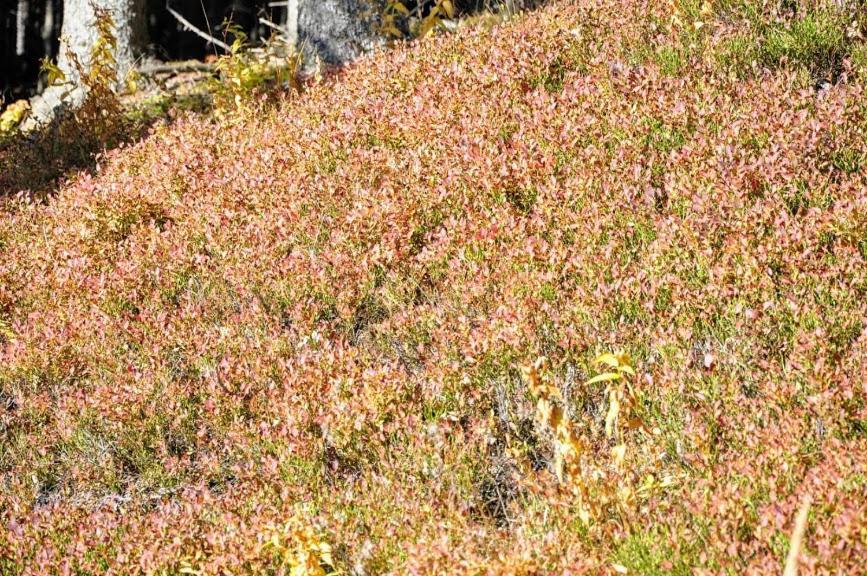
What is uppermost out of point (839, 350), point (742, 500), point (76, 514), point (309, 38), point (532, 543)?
point (309, 38)

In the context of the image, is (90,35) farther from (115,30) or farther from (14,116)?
(14,116)

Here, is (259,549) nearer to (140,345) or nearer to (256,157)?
(140,345)

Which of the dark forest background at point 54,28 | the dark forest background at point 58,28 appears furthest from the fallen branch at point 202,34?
the dark forest background at point 54,28

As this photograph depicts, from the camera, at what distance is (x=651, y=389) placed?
4.05m

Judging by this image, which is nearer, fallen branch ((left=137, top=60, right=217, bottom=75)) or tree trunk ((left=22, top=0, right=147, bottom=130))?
tree trunk ((left=22, top=0, right=147, bottom=130))

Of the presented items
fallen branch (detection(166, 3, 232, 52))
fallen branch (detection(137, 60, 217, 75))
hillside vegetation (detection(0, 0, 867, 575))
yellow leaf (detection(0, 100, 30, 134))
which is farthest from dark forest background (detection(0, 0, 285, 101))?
hillside vegetation (detection(0, 0, 867, 575))

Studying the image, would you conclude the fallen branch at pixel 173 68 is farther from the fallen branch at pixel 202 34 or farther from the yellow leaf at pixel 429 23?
the yellow leaf at pixel 429 23

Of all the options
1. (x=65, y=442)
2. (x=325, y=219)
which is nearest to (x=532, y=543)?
(x=65, y=442)

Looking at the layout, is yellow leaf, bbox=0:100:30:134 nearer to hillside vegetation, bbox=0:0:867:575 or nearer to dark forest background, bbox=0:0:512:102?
hillside vegetation, bbox=0:0:867:575

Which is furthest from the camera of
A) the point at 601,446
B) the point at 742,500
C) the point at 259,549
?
the point at 601,446

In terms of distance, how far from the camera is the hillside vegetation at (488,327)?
351 cm

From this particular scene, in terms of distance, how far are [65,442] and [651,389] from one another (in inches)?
121

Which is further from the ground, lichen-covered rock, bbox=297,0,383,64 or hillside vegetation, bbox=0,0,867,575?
lichen-covered rock, bbox=297,0,383,64

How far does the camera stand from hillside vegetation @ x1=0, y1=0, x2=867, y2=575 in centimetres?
351
